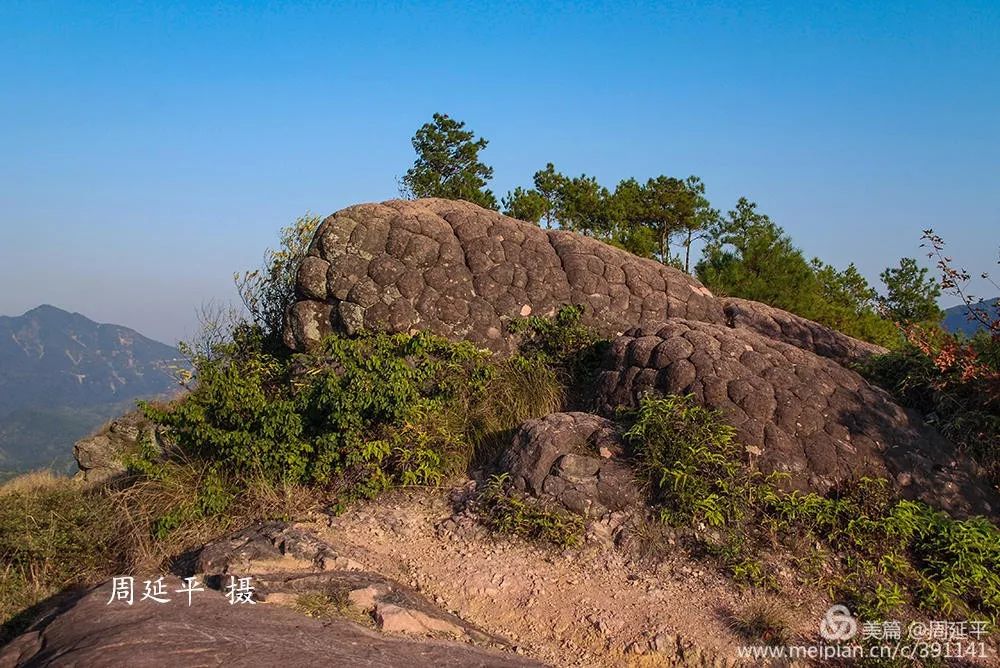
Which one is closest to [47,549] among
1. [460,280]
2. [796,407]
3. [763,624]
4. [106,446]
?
[460,280]

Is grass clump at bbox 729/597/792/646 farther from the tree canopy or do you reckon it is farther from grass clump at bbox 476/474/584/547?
the tree canopy

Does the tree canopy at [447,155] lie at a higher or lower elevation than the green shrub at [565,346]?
higher

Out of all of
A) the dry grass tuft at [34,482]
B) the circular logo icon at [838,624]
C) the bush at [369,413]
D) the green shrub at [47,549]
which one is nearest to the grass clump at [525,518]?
the bush at [369,413]

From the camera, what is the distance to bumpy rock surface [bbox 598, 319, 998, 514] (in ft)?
19.0

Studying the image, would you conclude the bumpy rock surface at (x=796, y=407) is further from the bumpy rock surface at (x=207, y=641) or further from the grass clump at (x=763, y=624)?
the bumpy rock surface at (x=207, y=641)

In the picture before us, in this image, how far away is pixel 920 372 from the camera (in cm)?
675

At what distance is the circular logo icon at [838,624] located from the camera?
479 cm

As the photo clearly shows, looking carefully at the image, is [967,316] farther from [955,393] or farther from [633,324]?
[633,324]

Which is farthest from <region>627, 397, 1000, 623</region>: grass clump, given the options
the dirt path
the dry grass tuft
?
the dry grass tuft

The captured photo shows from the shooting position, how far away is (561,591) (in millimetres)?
5250

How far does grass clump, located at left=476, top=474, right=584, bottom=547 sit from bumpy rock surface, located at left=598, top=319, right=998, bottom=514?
50.0 inches

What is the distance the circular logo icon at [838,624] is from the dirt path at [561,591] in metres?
0.07

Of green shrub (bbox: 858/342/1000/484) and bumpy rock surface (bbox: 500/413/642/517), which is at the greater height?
green shrub (bbox: 858/342/1000/484)

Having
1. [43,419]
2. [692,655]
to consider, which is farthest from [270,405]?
[43,419]
